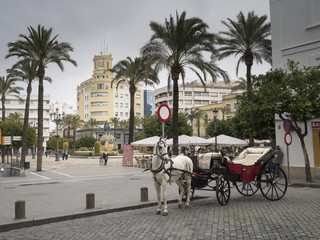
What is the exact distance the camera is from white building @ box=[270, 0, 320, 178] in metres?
16.0

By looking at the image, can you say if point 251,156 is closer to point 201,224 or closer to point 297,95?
point 201,224

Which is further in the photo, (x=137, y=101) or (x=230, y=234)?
(x=137, y=101)

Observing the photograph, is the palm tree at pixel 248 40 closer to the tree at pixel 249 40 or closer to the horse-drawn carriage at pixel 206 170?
the tree at pixel 249 40

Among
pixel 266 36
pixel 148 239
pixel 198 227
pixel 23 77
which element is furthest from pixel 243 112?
pixel 23 77

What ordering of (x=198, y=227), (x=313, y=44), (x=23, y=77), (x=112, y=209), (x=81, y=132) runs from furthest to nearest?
(x=81, y=132)
(x=23, y=77)
(x=313, y=44)
(x=112, y=209)
(x=198, y=227)

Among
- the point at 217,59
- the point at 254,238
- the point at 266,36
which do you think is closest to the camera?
the point at 254,238

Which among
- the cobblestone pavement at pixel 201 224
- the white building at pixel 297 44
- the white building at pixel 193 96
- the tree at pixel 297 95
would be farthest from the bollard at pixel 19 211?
the white building at pixel 193 96

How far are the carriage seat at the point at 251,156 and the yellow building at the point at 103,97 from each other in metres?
104

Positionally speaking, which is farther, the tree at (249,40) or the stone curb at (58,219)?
the tree at (249,40)

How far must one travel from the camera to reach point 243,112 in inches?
652

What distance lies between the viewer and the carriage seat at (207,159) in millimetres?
9188

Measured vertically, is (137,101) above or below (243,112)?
above

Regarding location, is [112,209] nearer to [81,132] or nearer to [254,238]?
[254,238]

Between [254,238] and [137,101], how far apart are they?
387 feet
